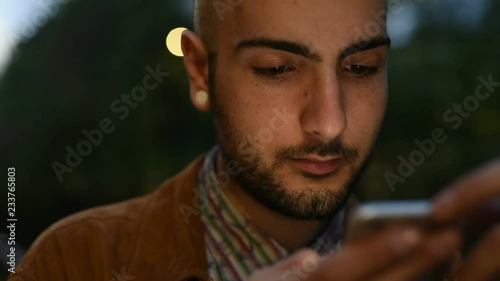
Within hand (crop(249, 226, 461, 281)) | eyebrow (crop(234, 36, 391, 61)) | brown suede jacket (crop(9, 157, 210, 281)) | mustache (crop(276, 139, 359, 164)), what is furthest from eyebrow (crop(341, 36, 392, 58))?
hand (crop(249, 226, 461, 281))

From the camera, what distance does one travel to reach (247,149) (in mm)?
1286

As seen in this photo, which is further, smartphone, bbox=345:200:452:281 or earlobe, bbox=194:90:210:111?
earlobe, bbox=194:90:210:111

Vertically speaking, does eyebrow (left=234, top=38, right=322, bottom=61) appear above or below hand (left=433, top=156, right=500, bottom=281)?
above

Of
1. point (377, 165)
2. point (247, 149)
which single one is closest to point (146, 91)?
point (377, 165)

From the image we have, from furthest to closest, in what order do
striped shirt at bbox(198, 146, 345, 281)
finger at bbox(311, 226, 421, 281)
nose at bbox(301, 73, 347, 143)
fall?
striped shirt at bbox(198, 146, 345, 281) < nose at bbox(301, 73, 347, 143) < finger at bbox(311, 226, 421, 281)

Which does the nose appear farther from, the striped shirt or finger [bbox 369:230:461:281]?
finger [bbox 369:230:461:281]

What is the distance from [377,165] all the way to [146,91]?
2.30ft

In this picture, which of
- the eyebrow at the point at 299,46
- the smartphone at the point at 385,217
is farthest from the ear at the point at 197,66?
the smartphone at the point at 385,217

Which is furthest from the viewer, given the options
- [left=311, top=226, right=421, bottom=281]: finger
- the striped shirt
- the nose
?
the striped shirt

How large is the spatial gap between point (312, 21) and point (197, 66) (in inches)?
11.5

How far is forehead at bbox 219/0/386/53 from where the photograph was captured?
1196 millimetres

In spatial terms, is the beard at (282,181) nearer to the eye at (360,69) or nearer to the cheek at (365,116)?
the cheek at (365,116)

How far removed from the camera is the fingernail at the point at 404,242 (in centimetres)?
69

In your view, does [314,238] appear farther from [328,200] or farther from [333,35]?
[333,35]
